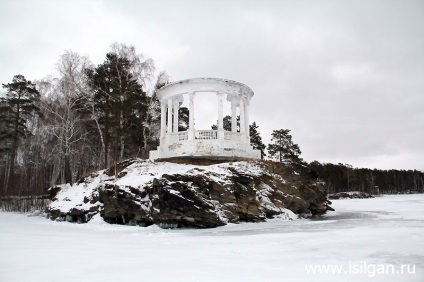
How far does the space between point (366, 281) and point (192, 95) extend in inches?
617

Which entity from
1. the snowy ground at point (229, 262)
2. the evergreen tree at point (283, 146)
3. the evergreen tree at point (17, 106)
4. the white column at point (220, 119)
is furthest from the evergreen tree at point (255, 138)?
the snowy ground at point (229, 262)

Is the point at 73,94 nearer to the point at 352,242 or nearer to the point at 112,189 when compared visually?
the point at 112,189

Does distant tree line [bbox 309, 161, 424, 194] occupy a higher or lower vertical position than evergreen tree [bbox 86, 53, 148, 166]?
lower

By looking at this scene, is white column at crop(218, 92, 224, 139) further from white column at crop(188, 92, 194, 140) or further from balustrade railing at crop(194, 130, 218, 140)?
white column at crop(188, 92, 194, 140)

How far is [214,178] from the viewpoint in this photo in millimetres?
13727

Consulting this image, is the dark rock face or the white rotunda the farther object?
the white rotunda

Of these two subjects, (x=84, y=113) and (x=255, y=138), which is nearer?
(x=84, y=113)

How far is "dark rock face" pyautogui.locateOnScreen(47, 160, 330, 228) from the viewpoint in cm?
1249

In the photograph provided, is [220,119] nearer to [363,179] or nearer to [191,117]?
[191,117]

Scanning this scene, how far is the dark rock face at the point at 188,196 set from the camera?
1249 cm

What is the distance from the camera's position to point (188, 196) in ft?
41.5

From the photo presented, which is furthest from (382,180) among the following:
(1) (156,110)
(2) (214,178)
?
(2) (214,178)

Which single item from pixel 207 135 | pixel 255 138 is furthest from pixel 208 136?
pixel 255 138

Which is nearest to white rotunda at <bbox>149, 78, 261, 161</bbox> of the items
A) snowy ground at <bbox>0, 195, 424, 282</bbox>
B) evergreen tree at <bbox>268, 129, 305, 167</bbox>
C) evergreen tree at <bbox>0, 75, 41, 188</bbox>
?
snowy ground at <bbox>0, 195, 424, 282</bbox>
